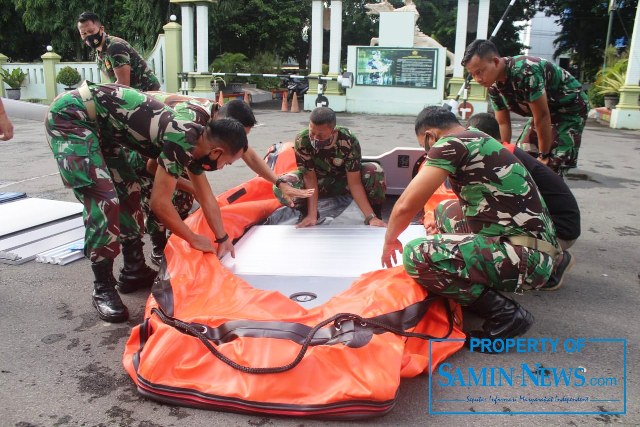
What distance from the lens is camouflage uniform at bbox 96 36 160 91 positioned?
3.95 m

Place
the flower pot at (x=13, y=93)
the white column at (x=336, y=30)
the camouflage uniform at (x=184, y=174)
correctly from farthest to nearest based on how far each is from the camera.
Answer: the flower pot at (x=13, y=93) → the white column at (x=336, y=30) → the camouflage uniform at (x=184, y=174)

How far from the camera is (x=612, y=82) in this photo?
12266mm

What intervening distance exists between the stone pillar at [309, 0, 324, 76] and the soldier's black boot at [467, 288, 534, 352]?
1206cm

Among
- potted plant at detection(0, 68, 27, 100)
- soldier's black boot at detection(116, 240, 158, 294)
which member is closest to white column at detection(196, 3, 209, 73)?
potted plant at detection(0, 68, 27, 100)

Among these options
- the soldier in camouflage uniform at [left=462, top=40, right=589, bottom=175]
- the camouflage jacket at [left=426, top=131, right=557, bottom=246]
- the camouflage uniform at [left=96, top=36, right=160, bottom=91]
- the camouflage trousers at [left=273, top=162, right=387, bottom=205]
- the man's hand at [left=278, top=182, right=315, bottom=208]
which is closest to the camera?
the camouflage jacket at [left=426, top=131, right=557, bottom=246]

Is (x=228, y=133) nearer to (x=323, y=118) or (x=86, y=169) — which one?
→ (x=86, y=169)

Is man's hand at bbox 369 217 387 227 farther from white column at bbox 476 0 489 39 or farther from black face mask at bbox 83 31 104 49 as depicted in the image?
white column at bbox 476 0 489 39

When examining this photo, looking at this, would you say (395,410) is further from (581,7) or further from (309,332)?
(581,7)

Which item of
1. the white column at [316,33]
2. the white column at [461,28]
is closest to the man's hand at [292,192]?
the white column at [461,28]

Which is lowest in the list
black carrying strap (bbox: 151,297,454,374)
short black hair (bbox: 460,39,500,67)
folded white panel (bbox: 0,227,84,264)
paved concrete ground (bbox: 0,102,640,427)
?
paved concrete ground (bbox: 0,102,640,427)

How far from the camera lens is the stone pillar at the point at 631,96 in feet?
35.4

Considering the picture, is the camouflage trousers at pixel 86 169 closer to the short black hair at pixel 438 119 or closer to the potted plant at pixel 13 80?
the short black hair at pixel 438 119

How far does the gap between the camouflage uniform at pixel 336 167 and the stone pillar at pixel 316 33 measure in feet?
34.4

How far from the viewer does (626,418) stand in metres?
1.82
